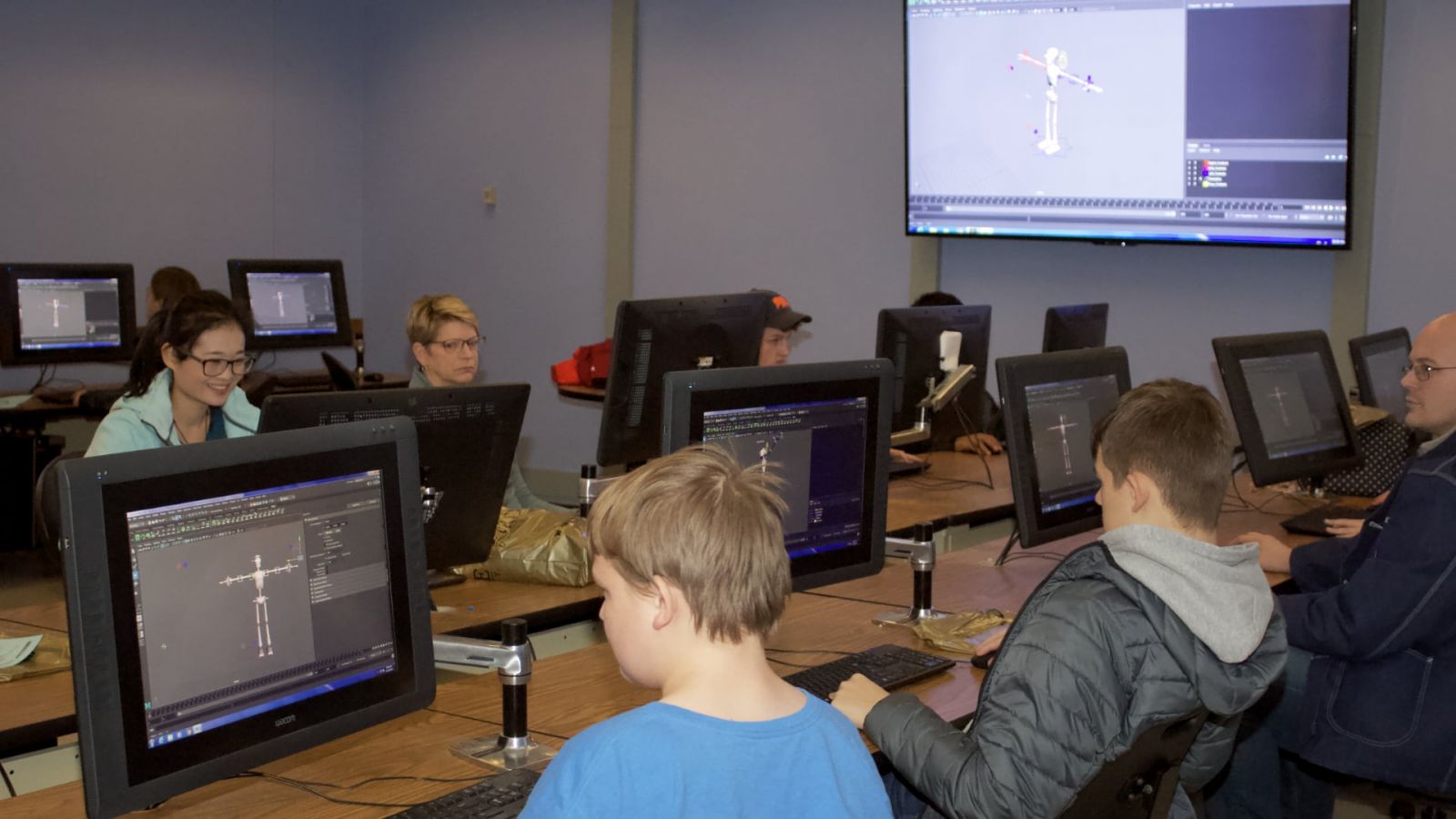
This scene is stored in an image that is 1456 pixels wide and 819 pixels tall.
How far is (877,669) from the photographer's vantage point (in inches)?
94.2

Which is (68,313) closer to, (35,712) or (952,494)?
(952,494)

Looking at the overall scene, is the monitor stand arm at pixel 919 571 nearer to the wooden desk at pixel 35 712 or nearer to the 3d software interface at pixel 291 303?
the wooden desk at pixel 35 712

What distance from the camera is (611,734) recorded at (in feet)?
4.09

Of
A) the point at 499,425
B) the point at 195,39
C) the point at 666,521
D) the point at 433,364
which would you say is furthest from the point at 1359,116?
the point at 195,39

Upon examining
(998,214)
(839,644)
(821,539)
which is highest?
(998,214)

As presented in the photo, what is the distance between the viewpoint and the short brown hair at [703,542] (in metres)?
1.35

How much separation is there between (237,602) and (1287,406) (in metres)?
3.09

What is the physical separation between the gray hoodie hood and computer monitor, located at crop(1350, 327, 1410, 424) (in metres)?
2.47

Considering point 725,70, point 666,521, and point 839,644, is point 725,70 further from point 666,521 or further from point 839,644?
point 666,521

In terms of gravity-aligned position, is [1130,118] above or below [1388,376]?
above

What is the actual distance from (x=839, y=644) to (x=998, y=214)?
3608 mm

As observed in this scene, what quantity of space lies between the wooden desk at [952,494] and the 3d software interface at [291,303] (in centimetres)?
394

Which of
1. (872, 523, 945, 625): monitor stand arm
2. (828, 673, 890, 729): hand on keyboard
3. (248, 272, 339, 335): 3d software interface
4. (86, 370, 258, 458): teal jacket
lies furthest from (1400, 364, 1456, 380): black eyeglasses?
(248, 272, 339, 335): 3d software interface

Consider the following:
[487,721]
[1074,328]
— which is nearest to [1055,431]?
[487,721]
